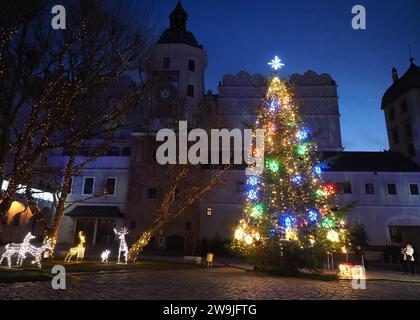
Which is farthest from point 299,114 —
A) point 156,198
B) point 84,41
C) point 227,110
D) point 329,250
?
point 227,110

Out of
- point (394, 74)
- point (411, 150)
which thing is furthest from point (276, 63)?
point (394, 74)

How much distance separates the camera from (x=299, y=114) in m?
16.9

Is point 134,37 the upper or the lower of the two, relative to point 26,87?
upper

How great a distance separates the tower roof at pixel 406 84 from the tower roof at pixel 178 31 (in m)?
27.9

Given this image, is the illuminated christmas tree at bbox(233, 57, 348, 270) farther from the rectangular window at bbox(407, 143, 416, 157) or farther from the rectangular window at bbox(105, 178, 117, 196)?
the rectangular window at bbox(407, 143, 416, 157)

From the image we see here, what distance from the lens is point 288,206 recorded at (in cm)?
1503

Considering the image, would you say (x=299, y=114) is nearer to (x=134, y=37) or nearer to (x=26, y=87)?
(x=134, y=37)

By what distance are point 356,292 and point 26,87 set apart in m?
14.3

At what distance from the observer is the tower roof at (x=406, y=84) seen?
124 feet

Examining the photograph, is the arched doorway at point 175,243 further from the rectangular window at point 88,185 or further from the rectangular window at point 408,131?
the rectangular window at point 408,131

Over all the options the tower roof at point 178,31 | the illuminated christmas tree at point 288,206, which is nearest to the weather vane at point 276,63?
the illuminated christmas tree at point 288,206

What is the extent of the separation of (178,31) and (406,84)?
31.7 metres
